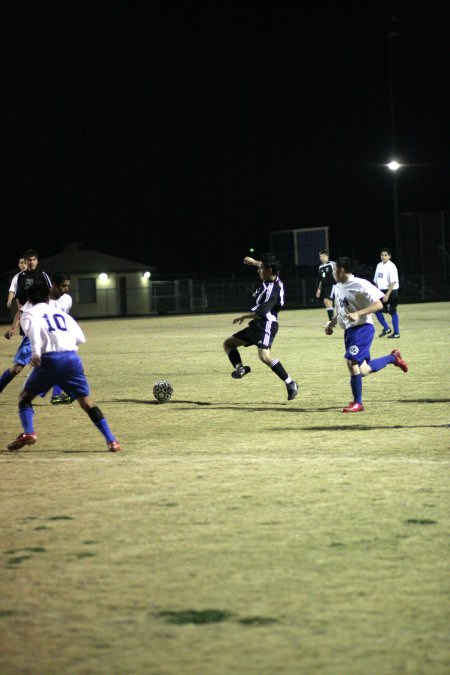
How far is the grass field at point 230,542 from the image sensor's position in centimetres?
454

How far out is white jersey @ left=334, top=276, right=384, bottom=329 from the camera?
12.0 metres

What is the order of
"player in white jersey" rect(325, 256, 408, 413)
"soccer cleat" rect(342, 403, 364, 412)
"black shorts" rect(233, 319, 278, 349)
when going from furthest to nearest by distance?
"black shorts" rect(233, 319, 278, 349)
"soccer cleat" rect(342, 403, 364, 412)
"player in white jersey" rect(325, 256, 408, 413)

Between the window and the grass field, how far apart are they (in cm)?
5252

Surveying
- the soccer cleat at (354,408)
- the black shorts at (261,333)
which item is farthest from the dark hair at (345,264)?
the black shorts at (261,333)

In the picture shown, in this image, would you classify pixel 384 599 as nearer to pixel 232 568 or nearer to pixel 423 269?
pixel 232 568

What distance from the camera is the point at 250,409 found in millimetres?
13125

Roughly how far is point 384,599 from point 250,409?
7.99 m

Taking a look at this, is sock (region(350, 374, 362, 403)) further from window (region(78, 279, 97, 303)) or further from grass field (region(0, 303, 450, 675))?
window (region(78, 279, 97, 303))

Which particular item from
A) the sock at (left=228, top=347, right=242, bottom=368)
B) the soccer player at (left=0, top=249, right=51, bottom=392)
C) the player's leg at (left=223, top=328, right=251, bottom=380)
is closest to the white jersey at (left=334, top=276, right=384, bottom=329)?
the player's leg at (left=223, top=328, right=251, bottom=380)

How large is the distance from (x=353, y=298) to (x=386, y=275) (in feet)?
47.2

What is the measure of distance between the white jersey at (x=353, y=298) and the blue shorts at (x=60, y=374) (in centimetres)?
370

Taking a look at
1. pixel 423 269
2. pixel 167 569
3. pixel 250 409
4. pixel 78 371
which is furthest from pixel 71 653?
pixel 423 269

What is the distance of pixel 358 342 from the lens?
12.1 metres

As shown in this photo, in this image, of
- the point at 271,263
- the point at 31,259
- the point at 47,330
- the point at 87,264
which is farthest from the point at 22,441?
the point at 87,264
